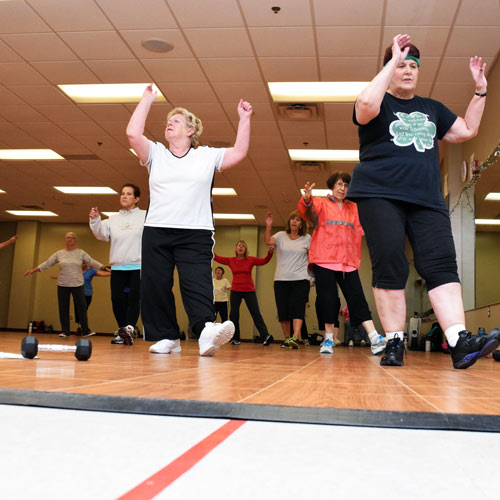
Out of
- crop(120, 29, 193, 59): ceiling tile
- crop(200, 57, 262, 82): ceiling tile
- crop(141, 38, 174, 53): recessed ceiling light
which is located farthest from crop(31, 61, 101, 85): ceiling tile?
crop(200, 57, 262, 82): ceiling tile

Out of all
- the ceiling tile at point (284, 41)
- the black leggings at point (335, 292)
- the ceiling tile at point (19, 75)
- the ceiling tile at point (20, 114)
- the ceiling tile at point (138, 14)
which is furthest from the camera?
the ceiling tile at point (20, 114)

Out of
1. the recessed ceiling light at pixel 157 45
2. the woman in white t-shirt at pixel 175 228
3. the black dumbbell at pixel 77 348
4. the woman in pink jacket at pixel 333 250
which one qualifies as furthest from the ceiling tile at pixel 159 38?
the black dumbbell at pixel 77 348

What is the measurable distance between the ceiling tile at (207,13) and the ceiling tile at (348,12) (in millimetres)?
725

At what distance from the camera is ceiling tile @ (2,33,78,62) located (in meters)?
5.86

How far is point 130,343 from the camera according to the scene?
186 inches

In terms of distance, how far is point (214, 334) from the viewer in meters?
2.94

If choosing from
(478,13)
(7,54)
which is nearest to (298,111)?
(478,13)

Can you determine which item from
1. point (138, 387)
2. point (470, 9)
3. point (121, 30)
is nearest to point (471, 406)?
point (138, 387)

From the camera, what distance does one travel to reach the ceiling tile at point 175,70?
6.26 m

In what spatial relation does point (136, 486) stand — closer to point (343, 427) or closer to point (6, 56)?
point (343, 427)

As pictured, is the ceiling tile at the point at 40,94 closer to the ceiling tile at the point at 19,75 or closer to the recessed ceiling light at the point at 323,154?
the ceiling tile at the point at 19,75

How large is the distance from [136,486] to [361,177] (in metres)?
2.23

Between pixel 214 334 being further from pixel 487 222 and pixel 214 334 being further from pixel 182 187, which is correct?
pixel 487 222

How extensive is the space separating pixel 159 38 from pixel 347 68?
1947 millimetres
